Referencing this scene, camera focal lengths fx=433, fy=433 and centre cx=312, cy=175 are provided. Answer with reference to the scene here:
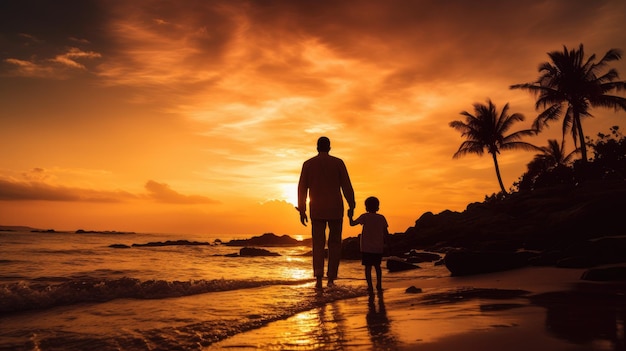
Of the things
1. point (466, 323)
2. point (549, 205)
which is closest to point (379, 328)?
point (466, 323)

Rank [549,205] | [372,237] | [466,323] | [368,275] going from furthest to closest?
[549,205] < [372,237] < [368,275] < [466,323]

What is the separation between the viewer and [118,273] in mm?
12031

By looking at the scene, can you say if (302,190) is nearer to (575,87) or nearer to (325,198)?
(325,198)

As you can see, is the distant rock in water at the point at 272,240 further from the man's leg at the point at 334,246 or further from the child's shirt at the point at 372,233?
the child's shirt at the point at 372,233

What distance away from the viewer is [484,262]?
9.91 meters

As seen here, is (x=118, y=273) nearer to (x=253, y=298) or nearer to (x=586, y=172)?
(x=253, y=298)

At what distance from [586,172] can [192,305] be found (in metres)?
38.3

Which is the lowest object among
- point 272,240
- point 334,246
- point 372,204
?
point 272,240

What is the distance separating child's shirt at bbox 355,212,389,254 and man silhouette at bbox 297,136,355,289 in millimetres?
545

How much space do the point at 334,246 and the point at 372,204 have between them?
1.15 m

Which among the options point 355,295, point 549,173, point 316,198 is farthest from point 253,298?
point 549,173

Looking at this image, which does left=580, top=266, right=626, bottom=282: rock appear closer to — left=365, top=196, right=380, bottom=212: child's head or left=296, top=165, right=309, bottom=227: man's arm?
left=365, top=196, right=380, bottom=212: child's head

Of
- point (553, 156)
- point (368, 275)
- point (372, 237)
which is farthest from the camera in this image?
point (553, 156)

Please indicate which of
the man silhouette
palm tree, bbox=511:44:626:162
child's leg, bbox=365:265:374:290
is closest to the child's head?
the man silhouette
